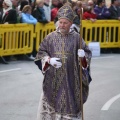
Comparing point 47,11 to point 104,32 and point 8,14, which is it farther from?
point 104,32

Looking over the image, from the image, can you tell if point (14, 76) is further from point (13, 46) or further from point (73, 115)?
point (73, 115)

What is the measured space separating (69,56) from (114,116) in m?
2.97

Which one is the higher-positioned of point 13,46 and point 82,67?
point 82,67

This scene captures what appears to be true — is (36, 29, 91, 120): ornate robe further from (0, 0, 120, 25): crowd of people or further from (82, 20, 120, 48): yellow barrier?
(82, 20, 120, 48): yellow barrier

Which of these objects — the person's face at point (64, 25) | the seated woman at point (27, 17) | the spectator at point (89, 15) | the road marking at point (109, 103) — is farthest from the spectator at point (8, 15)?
the person's face at point (64, 25)

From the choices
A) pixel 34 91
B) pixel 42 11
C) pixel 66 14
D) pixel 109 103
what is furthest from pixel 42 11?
pixel 66 14

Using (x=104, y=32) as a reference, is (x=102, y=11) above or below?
above

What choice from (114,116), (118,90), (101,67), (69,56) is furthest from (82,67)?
(101,67)

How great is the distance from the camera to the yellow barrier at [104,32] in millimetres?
20480

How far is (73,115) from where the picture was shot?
8.31 metres

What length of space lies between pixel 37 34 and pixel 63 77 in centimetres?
1057

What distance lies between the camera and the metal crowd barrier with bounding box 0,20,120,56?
17.5 meters

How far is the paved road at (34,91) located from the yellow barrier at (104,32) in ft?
9.02

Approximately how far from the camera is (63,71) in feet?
26.9
